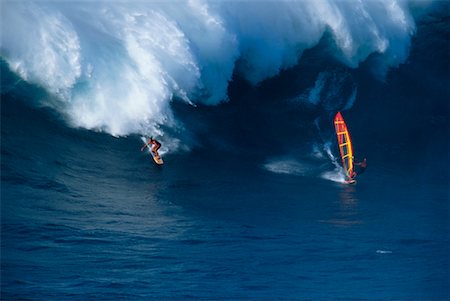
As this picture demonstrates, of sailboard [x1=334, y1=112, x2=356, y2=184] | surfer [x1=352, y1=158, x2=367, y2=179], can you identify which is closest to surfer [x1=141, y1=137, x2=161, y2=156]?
sailboard [x1=334, y1=112, x2=356, y2=184]

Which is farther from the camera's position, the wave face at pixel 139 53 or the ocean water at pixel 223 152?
the wave face at pixel 139 53

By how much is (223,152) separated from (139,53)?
8.75 feet

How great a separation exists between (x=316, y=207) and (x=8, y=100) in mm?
6036

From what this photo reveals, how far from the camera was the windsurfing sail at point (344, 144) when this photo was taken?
13164 millimetres

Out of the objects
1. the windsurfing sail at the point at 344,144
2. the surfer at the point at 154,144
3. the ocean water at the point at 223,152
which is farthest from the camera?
the windsurfing sail at the point at 344,144

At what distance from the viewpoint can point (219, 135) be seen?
44.7 feet

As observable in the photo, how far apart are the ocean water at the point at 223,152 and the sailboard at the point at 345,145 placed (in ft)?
0.63

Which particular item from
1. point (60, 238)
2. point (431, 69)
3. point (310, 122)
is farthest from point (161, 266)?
point (431, 69)

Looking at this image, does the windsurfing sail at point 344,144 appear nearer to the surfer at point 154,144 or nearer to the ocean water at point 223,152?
→ the ocean water at point 223,152

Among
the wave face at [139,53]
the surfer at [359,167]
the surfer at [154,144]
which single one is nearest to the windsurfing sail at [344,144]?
the surfer at [359,167]

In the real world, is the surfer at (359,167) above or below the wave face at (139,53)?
below

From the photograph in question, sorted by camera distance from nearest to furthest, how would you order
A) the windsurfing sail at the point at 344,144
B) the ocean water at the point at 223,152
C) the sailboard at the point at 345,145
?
the ocean water at the point at 223,152
the sailboard at the point at 345,145
the windsurfing sail at the point at 344,144

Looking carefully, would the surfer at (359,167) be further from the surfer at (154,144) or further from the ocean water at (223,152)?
the surfer at (154,144)

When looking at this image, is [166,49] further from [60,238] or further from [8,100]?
[60,238]
